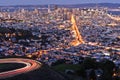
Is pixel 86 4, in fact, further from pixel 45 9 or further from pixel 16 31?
pixel 16 31

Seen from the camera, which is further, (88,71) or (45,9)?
(45,9)

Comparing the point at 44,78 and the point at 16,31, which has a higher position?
the point at 44,78

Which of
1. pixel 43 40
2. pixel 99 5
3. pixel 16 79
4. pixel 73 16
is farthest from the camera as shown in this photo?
pixel 99 5

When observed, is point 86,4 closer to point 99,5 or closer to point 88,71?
point 99,5

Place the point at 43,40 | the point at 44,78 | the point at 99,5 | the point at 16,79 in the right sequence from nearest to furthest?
the point at 16,79 → the point at 44,78 → the point at 43,40 → the point at 99,5

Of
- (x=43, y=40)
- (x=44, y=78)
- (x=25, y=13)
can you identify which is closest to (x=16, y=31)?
(x=43, y=40)

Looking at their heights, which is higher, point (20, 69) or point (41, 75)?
point (20, 69)

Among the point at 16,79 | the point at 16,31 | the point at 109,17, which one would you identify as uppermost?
the point at 16,79

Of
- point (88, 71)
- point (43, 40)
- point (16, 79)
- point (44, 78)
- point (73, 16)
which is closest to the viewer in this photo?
point (16, 79)

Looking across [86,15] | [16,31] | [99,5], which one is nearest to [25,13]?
[86,15]
